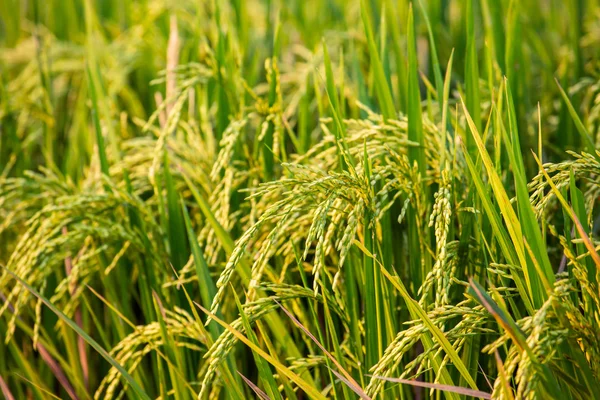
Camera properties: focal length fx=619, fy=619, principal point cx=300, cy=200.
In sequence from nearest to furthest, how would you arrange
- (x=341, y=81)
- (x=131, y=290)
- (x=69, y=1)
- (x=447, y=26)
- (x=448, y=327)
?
1. (x=448, y=327)
2. (x=341, y=81)
3. (x=131, y=290)
4. (x=447, y=26)
5. (x=69, y=1)

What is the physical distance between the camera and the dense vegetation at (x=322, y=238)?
3.28 feet

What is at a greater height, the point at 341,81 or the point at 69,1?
the point at 69,1

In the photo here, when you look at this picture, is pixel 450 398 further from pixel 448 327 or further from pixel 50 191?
pixel 50 191

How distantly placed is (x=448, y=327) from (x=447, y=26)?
1.44 metres

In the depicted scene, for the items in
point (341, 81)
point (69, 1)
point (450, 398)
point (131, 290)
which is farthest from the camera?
point (69, 1)

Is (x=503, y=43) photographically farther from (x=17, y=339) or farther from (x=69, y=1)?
(x=69, y=1)

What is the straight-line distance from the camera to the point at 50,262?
1.38m

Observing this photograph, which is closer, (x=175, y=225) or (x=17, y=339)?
(x=175, y=225)

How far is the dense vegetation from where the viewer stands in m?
1.00

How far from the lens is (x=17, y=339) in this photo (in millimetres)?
1654

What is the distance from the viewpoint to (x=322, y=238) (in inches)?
37.9

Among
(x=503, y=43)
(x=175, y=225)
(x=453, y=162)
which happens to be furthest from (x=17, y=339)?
(x=503, y=43)

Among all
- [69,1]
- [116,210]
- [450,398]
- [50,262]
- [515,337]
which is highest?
[69,1]

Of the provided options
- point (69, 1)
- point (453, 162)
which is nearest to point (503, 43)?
point (453, 162)
